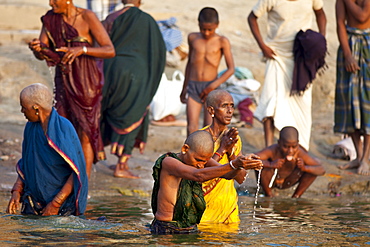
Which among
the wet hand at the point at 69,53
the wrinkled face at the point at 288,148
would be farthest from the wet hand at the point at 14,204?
the wrinkled face at the point at 288,148

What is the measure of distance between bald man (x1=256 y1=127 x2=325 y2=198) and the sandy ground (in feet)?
2.01

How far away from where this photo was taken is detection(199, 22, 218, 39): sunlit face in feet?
28.9

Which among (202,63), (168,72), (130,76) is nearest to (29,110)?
(130,76)

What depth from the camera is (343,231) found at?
5.89 m

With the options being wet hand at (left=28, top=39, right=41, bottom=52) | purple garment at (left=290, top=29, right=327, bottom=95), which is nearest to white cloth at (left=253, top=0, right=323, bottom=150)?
purple garment at (left=290, top=29, right=327, bottom=95)

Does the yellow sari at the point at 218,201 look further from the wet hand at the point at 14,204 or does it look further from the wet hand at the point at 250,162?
the wet hand at the point at 14,204

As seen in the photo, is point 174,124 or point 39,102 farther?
point 174,124

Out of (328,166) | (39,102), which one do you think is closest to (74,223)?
(39,102)

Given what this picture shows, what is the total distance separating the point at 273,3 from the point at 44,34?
3452 mm

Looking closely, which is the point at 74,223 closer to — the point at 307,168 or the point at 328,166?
the point at 307,168

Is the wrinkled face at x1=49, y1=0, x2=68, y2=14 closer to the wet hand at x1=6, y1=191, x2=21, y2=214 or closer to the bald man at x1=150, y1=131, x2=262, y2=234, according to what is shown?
the wet hand at x1=6, y1=191, x2=21, y2=214

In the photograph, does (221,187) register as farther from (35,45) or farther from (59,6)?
(59,6)

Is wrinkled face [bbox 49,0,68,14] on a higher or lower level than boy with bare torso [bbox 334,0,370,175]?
higher

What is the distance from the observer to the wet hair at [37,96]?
5781mm
